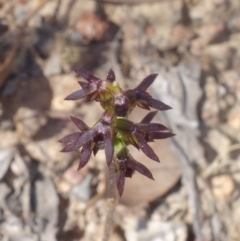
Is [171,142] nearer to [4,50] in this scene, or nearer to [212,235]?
[212,235]

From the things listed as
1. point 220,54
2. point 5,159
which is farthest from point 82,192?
point 220,54

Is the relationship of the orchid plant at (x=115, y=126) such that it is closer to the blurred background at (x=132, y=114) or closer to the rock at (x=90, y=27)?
the blurred background at (x=132, y=114)

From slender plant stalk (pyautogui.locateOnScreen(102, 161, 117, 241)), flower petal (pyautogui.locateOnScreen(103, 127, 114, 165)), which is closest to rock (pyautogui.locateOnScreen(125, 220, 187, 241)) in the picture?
slender plant stalk (pyautogui.locateOnScreen(102, 161, 117, 241))

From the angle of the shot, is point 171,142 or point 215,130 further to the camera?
point 215,130

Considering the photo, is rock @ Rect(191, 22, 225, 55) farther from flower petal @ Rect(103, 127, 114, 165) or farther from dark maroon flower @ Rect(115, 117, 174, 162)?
flower petal @ Rect(103, 127, 114, 165)

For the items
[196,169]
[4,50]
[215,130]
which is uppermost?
[4,50]

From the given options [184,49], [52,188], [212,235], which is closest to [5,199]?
[52,188]

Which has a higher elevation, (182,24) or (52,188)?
(182,24)
